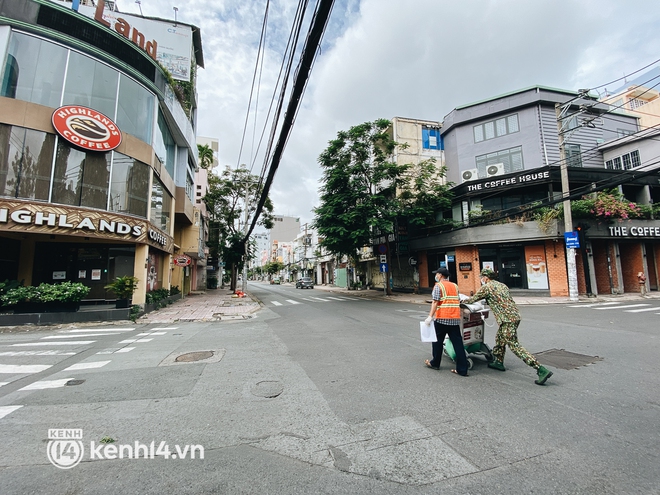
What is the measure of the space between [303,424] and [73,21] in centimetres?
1759

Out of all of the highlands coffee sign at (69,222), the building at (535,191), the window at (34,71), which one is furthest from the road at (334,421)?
the building at (535,191)

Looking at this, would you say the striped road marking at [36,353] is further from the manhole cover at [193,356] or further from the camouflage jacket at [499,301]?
the camouflage jacket at [499,301]

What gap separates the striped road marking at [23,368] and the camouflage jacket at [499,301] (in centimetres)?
802

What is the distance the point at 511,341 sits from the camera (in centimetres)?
475

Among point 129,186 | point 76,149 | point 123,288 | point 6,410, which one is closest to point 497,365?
point 6,410

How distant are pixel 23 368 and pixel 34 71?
12120 mm

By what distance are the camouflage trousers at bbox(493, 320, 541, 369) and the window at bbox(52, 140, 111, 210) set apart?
1472 cm

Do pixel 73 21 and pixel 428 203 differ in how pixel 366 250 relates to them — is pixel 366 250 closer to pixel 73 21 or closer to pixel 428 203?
pixel 428 203

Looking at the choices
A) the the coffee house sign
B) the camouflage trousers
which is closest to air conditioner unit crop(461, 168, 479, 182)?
the the coffee house sign

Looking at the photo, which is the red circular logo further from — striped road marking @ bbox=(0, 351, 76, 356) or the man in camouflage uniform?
the man in camouflage uniform

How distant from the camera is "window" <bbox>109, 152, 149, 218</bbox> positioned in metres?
13.0

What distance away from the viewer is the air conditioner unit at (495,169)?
21523 mm

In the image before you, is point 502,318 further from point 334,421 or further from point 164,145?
point 164,145

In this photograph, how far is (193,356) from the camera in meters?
6.48
